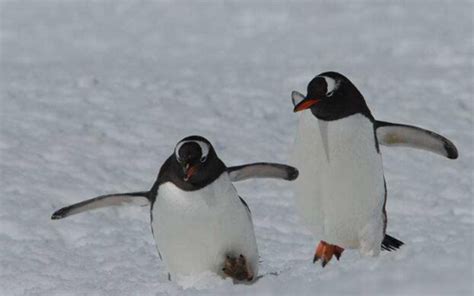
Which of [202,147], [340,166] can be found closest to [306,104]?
[340,166]

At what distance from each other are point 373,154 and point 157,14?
30.9 ft

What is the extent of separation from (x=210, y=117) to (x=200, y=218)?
4.35 meters

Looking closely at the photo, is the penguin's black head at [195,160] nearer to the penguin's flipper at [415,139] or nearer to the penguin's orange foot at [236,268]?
the penguin's orange foot at [236,268]

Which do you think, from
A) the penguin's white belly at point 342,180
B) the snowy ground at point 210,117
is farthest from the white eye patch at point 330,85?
the snowy ground at point 210,117

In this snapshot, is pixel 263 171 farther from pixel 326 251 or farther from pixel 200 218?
pixel 200 218

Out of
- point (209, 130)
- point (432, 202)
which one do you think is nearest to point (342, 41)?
point (209, 130)

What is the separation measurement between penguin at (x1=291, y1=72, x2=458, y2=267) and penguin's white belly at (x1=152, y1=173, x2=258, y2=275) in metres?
0.43

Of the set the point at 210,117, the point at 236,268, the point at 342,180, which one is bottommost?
the point at 236,268

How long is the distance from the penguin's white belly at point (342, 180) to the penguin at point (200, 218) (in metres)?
0.42

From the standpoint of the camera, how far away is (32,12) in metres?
14.3

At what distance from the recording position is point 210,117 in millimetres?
8805

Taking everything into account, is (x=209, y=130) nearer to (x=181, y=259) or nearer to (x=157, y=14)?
(x=181, y=259)

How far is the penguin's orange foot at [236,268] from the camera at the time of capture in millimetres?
4602

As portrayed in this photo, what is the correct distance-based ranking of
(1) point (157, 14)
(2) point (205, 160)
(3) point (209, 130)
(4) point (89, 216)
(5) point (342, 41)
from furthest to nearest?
(1) point (157, 14) < (5) point (342, 41) < (3) point (209, 130) < (4) point (89, 216) < (2) point (205, 160)
